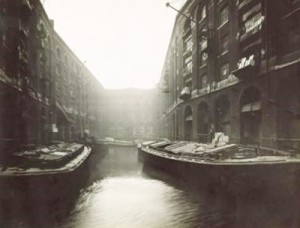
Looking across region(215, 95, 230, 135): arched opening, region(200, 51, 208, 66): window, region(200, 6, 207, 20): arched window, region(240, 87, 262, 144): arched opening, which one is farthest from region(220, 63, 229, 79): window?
region(200, 6, 207, 20): arched window

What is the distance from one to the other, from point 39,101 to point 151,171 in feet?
33.5

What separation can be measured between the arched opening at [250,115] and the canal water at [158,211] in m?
6.04

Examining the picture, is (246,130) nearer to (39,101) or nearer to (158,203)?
(158,203)

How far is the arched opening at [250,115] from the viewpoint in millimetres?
18234

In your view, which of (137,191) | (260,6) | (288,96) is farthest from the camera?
(260,6)

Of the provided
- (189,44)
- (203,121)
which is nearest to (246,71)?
(203,121)

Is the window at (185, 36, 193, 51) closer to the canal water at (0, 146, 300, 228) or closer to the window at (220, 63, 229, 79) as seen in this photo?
the window at (220, 63, 229, 79)

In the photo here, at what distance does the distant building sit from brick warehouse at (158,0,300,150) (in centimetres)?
4246

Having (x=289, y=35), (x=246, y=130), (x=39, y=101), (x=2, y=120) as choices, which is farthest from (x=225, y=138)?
(x=39, y=101)

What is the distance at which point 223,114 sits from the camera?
22609mm

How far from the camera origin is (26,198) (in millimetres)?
10375

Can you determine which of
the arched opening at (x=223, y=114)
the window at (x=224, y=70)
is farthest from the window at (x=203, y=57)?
the arched opening at (x=223, y=114)

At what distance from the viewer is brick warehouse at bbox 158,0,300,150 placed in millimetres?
15773

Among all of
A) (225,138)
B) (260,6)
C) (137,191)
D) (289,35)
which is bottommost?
(137,191)
